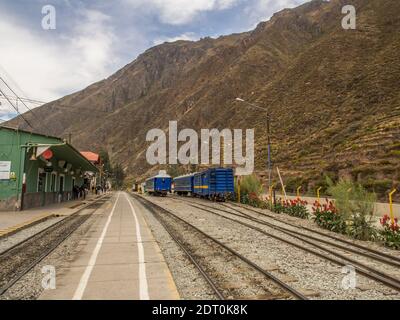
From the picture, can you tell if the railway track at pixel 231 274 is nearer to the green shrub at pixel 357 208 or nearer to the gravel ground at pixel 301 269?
the gravel ground at pixel 301 269

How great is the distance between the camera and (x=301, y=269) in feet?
24.4

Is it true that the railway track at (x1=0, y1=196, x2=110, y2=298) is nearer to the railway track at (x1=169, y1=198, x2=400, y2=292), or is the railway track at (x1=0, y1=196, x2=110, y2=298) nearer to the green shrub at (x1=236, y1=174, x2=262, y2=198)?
the railway track at (x1=169, y1=198, x2=400, y2=292)

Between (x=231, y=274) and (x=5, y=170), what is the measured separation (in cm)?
1881

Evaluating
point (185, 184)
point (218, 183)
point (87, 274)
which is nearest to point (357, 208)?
point (87, 274)

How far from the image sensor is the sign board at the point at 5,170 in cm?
2028

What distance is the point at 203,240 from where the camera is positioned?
1114 centimetres

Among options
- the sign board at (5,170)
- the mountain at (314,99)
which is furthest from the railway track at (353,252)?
the mountain at (314,99)

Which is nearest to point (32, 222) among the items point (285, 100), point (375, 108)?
point (375, 108)

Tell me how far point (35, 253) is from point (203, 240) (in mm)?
5198

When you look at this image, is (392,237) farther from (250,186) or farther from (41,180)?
(41,180)

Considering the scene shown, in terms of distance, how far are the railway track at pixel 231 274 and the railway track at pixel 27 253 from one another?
3.80 m

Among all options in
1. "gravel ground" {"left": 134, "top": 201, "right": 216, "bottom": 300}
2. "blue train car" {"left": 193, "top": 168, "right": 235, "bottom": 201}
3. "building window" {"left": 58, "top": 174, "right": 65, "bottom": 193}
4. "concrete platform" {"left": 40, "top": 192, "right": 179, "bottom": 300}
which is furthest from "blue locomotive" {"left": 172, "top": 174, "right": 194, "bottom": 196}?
"gravel ground" {"left": 134, "top": 201, "right": 216, "bottom": 300}

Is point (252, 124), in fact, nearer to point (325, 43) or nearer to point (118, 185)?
point (325, 43)

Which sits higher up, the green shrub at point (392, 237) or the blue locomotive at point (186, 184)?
the blue locomotive at point (186, 184)
